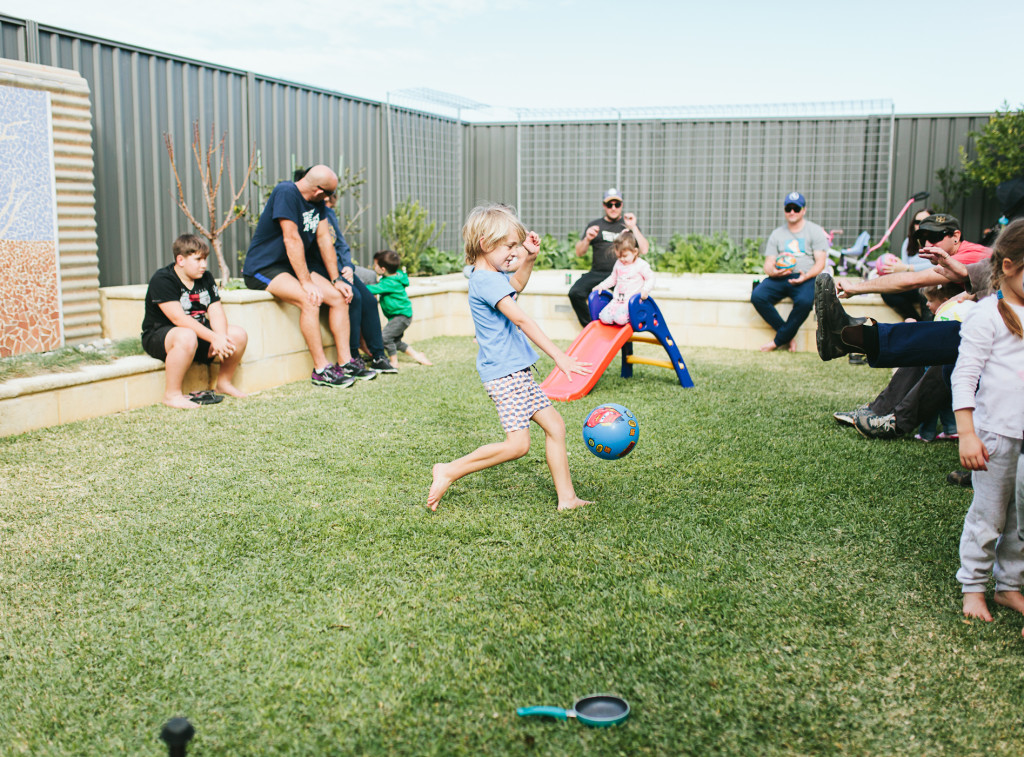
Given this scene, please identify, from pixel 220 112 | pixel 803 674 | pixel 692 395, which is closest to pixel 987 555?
pixel 803 674

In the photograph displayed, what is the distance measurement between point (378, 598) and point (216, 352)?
3705mm

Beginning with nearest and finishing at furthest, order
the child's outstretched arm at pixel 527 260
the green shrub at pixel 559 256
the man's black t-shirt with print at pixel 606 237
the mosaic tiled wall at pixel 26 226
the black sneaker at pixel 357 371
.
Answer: the child's outstretched arm at pixel 527 260 → the mosaic tiled wall at pixel 26 226 → the black sneaker at pixel 357 371 → the man's black t-shirt with print at pixel 606 237 → the green shrub at pixel 559 256

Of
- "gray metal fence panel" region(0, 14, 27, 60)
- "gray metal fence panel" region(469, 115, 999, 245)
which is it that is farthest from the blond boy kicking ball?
"gray metal fence panel" region(469, 115, 999, 245)

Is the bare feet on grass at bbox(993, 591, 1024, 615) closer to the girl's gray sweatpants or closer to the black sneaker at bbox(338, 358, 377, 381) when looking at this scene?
the girl's gray sweatpants

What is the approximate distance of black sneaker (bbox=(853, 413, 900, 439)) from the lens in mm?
4930

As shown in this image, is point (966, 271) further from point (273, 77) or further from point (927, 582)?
point (273, 77)

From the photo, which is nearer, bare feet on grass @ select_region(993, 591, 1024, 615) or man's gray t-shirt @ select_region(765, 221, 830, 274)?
bare feet on grass @ select_region(993, 591, 1024, 615)

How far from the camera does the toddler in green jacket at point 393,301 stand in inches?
306

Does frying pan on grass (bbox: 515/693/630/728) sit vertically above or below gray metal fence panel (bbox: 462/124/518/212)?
below

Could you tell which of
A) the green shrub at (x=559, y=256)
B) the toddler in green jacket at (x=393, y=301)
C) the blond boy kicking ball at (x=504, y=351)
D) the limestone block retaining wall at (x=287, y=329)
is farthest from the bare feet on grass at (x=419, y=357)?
the green shrub at (x=559, y=256)

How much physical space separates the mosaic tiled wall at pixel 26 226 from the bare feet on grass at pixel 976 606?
6.29 m

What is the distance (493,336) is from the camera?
3.66m

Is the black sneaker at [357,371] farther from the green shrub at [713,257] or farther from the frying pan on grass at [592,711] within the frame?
the green shrub at [713,257]

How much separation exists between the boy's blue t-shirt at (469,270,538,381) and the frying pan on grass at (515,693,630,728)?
5.56 feet
